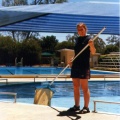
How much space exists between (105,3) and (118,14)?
1.72 feet

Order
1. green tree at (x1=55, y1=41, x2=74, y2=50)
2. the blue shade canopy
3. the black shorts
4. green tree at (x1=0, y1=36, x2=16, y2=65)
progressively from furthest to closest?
green tree at (x1=55, y1=41, x2=74, y2=50)
green tree at (x1=0, y1=36, x2=16, y2=65)
the blue shade canopy
the black shorts

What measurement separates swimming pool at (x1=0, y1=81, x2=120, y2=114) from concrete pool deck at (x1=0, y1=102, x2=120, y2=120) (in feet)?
7.41

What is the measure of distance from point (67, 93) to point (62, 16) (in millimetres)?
2400

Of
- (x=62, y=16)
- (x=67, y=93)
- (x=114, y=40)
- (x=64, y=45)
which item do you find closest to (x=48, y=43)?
(x=64, y=45)

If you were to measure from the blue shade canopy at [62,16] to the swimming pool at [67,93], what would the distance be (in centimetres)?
212

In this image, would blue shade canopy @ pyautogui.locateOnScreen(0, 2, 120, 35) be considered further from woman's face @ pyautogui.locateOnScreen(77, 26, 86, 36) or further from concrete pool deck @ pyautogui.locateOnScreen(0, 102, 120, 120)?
concrete pool deck @ pyautogui.locateOnScreen(0, 102, 120, 120)

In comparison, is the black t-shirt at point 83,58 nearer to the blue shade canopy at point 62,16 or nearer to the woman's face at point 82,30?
the woman's face at point 82,30

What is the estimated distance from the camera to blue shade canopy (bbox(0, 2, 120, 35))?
766cm

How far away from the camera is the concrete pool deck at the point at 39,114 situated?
132 inches

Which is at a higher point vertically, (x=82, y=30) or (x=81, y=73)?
(x=82, y=30)

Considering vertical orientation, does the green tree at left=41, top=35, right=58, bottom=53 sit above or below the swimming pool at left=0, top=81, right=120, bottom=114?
above

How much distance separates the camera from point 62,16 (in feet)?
29.7

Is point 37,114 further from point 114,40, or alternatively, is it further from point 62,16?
point 114,40

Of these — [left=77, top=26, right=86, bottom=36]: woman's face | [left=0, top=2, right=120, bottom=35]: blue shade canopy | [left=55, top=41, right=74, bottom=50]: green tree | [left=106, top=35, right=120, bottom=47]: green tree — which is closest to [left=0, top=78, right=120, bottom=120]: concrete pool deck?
[left=77, top=26, right=86, bottom=36]: woman's face
